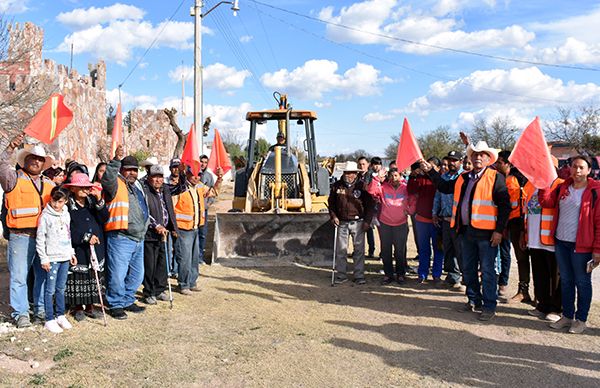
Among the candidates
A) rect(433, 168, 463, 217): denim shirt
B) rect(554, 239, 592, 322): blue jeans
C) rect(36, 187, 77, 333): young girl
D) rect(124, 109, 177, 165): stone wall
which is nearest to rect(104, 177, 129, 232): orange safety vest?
rect(36, 187, 77, 333): young girl

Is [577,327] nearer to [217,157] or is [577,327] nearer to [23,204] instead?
[23,204]

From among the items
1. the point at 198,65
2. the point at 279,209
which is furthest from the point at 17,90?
the point at 279,209

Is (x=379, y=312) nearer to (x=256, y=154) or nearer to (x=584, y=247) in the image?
(x=584, y=247)

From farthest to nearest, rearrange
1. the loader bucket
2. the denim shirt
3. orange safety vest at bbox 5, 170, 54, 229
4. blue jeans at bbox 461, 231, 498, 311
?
the loader bucket < the denim shirt < blue jeans at bbox 461, 231, 498, 311 < orange safety vest at bbox 5, 170, 54, 229

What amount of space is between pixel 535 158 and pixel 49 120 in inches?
207

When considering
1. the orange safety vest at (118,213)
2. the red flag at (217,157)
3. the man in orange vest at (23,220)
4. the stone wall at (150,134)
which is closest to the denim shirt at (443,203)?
the orange safety vest at (118,213)

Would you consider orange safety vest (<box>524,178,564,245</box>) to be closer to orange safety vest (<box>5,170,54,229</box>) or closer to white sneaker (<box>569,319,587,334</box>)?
white sneaker (<box>569,319,587,334</box>)

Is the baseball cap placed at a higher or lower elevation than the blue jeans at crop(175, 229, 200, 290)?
higher

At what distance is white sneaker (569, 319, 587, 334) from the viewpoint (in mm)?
5086

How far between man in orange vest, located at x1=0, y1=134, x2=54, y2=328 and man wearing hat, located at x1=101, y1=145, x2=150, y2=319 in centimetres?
66

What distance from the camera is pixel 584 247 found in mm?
4918

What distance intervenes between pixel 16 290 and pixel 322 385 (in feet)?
10.5

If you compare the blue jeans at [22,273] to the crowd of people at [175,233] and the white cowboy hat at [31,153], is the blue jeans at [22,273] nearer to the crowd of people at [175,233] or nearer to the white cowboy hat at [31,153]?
the crowd of people at [175,233]

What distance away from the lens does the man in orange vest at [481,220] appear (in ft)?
18.1
